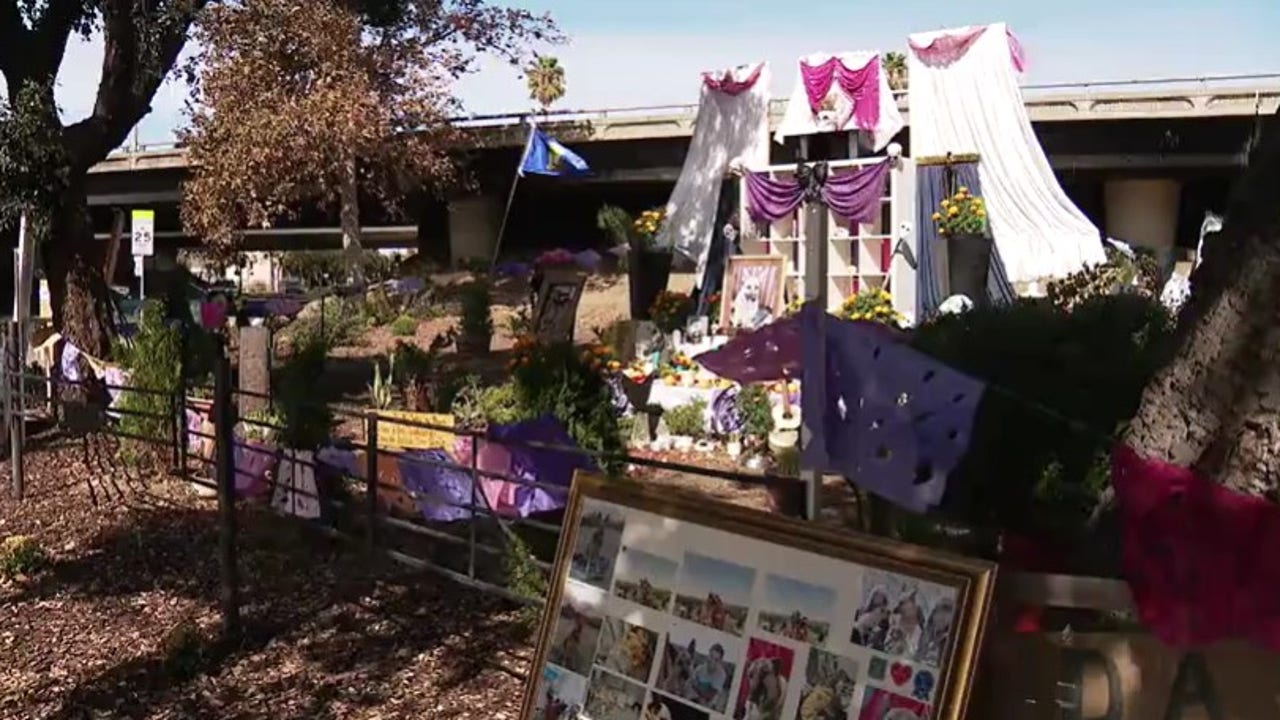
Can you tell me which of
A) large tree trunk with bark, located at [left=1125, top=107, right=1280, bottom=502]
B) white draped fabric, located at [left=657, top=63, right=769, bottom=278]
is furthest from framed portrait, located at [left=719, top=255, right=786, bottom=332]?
large tree trunk with bark, located at [left=1125, top=107, right=1280, bottom=502]

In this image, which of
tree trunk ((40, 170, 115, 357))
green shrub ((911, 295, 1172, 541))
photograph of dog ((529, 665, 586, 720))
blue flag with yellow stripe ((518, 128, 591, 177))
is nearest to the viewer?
photograph of dog ((529, 665, 586, 720))

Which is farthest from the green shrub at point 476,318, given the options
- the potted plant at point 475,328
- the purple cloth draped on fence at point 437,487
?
the purple cloth draped on fence at point 437,487

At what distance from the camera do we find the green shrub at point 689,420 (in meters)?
12.5

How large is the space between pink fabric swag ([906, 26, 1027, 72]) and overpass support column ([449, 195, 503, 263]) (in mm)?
22674

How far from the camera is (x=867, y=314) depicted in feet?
51.1

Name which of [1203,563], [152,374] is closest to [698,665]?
[1203,563]

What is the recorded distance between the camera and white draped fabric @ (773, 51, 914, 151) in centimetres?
1920

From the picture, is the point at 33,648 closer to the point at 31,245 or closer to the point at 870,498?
the point at 870,498

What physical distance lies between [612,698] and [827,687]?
58 cm

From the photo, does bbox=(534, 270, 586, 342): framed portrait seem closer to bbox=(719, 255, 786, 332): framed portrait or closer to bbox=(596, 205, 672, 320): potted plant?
bbox=(719, 255, 786, 332): framed portrait

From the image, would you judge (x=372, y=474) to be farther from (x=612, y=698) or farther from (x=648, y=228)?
(x=648, y=228)

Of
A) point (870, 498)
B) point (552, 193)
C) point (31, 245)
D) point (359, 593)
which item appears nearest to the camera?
point (870, 498)

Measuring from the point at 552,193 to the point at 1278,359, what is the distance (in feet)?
134

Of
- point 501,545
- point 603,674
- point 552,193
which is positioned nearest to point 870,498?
point 603,674
